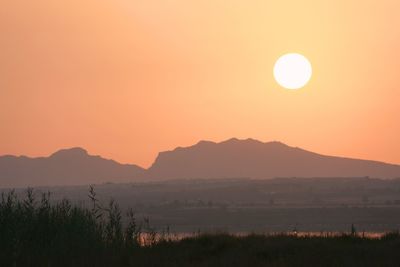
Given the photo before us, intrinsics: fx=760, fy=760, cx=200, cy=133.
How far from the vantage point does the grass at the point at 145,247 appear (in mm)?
18453

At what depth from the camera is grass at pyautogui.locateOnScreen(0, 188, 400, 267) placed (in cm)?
1845

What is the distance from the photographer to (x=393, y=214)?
74.2m

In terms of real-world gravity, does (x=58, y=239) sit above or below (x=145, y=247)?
above

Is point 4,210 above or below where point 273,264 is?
above

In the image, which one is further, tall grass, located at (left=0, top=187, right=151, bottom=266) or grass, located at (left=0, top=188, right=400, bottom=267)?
tall grass, located at (left=0, top=187, right=151, bottom=266)

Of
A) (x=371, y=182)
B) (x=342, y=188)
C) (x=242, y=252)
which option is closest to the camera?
(x=242, y=252)

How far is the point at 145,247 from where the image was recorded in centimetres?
2114

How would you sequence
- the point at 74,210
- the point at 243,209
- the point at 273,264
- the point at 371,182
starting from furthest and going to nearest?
the point at 371,182
the point at 243,209
the point at 74,210
the point at 273,264

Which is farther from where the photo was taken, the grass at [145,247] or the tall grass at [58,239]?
the tall grass at [58,239]

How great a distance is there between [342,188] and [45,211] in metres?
112

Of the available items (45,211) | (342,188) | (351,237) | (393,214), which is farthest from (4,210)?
(342,188)

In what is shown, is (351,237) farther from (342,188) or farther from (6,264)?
(342,188)

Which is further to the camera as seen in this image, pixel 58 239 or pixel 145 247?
pixel 58 239

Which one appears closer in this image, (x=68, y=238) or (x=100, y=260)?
(x=100, y=260)
